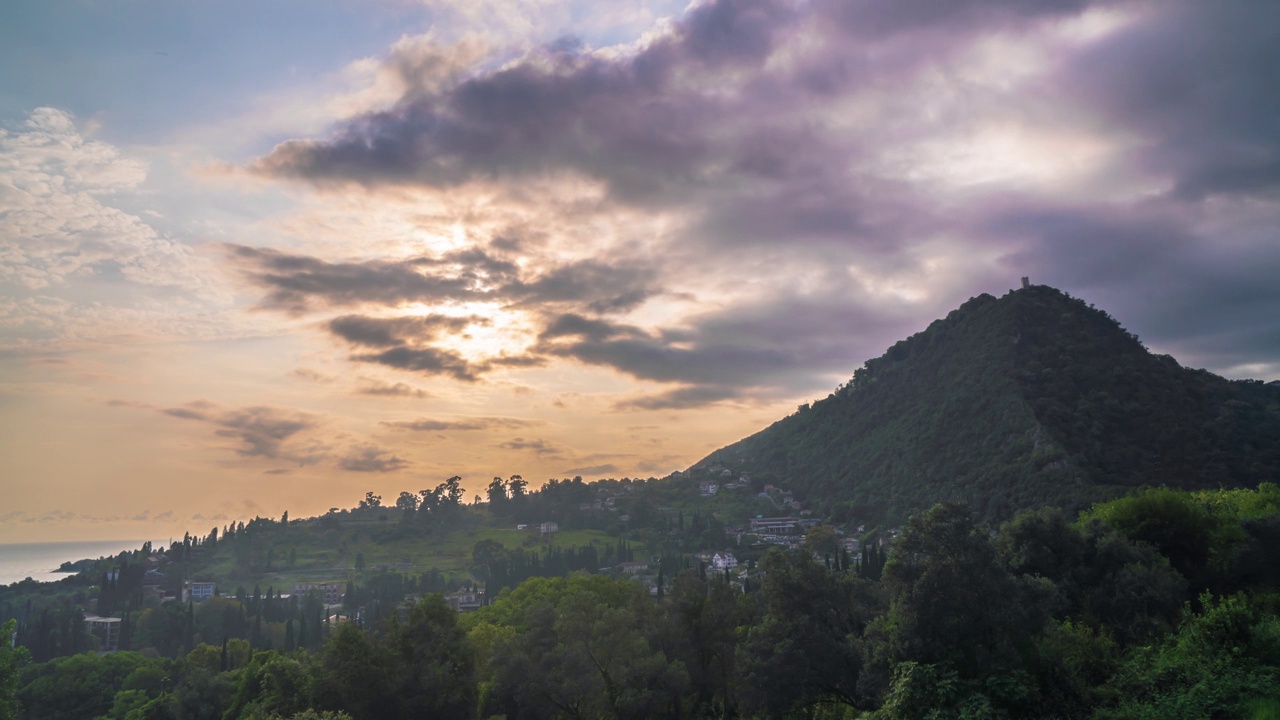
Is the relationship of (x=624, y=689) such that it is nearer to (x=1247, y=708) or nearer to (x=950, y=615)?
(x=950, y=615)

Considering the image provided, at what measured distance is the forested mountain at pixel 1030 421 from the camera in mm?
78000

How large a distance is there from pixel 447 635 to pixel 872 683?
928 inches

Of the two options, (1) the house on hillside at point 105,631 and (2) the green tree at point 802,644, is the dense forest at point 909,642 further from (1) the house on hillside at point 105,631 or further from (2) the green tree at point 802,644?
(1) the house on hillside at point 105,631

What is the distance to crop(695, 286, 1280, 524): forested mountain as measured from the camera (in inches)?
3071

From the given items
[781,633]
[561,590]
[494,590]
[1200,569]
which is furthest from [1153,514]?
[494,590]

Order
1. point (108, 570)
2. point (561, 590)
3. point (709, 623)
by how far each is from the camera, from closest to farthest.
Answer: point (709, 623) < point (561, 590) < point (108, 570)

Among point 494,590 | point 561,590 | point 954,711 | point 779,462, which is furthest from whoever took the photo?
point 779,462

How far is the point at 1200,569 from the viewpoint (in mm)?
33531

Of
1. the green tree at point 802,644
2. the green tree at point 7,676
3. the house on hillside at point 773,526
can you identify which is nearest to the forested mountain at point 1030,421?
the house on hillside at point 773,526

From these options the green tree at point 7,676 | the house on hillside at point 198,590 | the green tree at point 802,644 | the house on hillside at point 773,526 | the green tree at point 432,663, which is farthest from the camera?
the house on hillside at point 198,590

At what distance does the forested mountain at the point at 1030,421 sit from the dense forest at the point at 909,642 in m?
36.3

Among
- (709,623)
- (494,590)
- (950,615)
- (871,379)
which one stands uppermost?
(871,379)

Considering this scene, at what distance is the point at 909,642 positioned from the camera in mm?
20406

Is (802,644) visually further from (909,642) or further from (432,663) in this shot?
(432,663)
